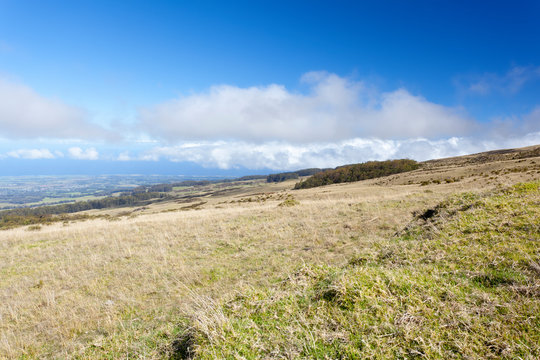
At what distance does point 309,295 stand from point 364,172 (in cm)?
8588

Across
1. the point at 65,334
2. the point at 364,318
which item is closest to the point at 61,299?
the point at 65,334

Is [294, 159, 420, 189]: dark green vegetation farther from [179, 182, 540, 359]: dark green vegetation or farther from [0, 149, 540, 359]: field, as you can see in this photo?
[179, 182, 540, 359]: dark green vegetation

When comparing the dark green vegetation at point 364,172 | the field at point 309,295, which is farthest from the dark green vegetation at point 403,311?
the dark green vegetation at point 364,172

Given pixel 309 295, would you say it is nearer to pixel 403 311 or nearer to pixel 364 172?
pixel 403 311

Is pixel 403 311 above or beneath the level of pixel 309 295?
above

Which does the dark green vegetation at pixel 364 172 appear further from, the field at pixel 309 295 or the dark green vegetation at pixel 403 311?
the dark green vegetation at pixel 403 311

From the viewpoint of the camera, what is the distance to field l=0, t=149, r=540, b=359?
3.30 m

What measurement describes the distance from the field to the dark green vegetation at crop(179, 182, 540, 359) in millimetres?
20

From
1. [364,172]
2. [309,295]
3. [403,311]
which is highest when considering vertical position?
[364,172]

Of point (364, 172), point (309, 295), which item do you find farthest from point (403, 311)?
point (364, 172)

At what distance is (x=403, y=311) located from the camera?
12.1 ft

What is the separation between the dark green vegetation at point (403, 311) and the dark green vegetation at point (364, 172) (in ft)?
253

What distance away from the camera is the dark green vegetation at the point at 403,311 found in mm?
3088

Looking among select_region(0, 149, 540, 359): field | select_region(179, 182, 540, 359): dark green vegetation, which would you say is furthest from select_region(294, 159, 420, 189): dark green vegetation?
select_region(179, 182, 540, 359): dark green vegetation
